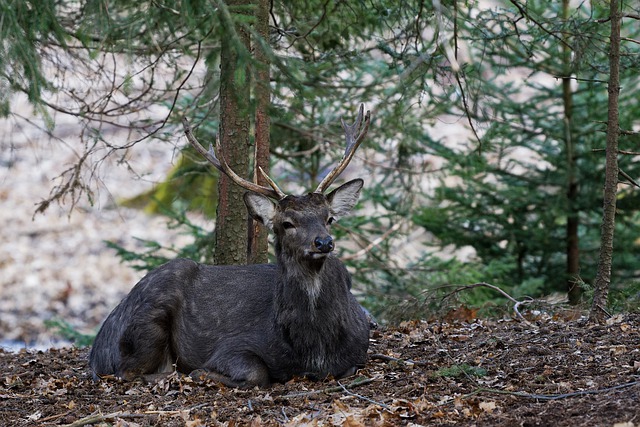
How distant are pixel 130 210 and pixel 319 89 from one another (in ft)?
32.1

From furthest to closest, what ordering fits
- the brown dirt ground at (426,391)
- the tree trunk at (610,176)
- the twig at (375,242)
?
the twig at (375,242) < the tree trunk at (610,176) < the brown dirt ground at (426,391)

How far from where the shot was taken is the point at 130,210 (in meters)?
20.0

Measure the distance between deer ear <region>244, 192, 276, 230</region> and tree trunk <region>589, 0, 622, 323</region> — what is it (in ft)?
9.46

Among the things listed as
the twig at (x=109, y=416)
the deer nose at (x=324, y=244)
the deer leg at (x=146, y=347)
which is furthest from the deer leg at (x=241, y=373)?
the deer nose at (x=324, y=244)

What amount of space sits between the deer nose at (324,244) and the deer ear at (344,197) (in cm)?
65

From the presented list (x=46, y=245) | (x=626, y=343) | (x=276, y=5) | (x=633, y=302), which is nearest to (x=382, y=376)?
(x=626, y=343)

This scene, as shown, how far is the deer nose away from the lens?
22.3 feet

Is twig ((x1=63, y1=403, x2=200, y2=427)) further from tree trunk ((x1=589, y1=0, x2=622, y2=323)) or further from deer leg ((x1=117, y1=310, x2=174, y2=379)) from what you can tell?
tree trunk ((x1=589, y1=0, x2=622, y2=323))

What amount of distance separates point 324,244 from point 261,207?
878 millimetres

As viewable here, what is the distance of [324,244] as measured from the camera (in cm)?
680

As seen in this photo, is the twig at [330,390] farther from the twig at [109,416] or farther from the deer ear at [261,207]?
the deer ear at [261,207]

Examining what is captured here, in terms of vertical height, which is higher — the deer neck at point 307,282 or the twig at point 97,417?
the deer neck at point 307,282

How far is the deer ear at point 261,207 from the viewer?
7.38 m

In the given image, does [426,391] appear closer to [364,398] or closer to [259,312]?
[364,398]
